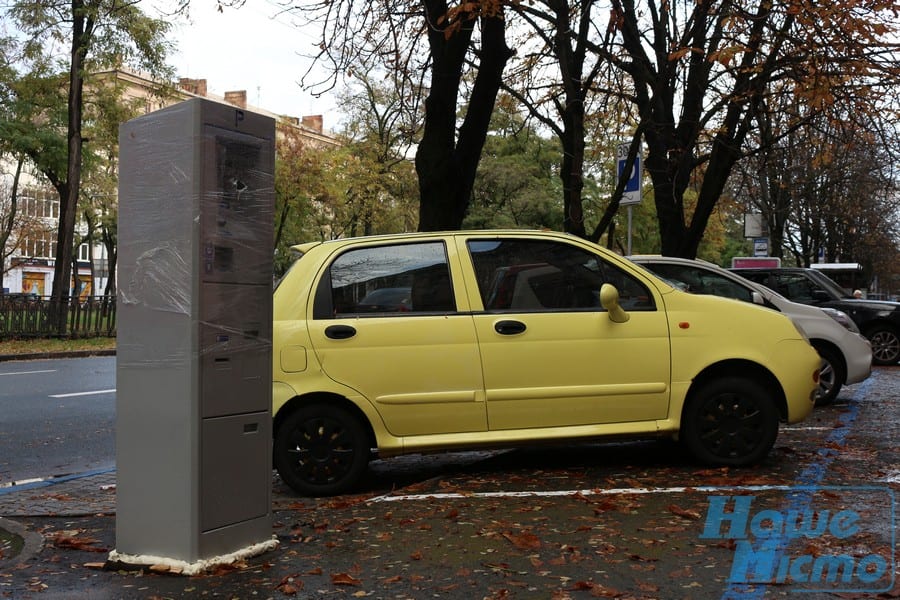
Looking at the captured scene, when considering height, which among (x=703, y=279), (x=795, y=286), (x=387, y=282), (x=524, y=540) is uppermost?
(x=795, y=286)

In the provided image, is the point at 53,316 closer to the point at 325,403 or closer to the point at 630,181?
the point at 630,181

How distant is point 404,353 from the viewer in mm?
6914

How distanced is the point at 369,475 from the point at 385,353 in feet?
4.58

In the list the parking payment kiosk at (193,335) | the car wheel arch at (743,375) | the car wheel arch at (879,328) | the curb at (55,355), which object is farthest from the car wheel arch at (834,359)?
the curb at (55,355)

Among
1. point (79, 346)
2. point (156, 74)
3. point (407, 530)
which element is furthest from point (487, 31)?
point (156, 74)

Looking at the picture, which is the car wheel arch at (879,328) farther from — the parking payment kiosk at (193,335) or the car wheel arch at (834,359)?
the parking payment kiosk at (193,335)

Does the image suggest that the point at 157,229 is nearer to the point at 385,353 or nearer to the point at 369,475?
the point at 385,353

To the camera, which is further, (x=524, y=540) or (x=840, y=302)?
(x=840, y=302)

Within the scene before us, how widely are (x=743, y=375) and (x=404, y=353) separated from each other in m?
2.53

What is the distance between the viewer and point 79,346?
82.1 feet

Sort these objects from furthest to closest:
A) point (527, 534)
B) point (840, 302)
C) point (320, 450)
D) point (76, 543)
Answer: point (840, 302)
point (320, 450)
point (76, 543)
point (527, 534)

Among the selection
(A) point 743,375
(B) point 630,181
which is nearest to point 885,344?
(B) point 630,181

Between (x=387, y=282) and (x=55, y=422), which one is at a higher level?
(x=387, y=282)

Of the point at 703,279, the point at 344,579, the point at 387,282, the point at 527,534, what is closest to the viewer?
the point at 344,579
